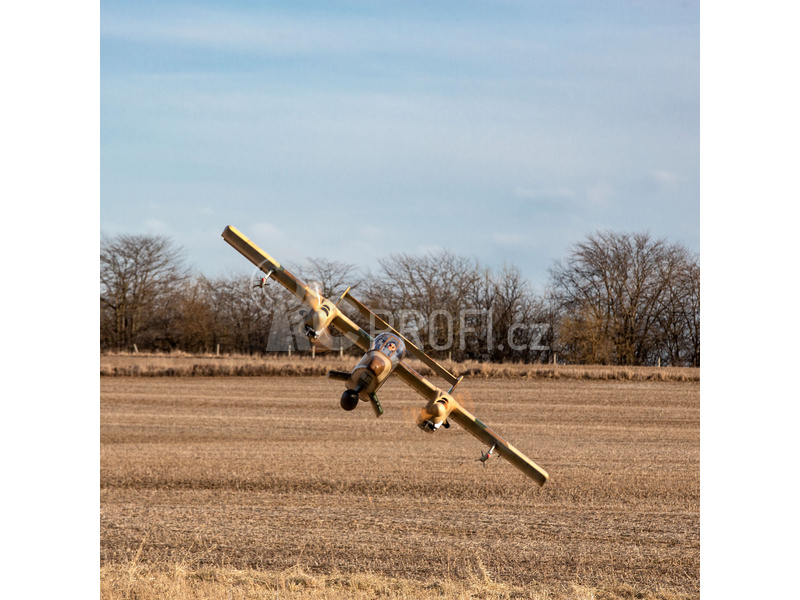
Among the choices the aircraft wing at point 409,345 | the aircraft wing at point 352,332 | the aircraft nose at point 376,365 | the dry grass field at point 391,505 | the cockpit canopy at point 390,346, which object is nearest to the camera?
the aircraft nose at point 376,365

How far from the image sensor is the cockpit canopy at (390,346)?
602cm

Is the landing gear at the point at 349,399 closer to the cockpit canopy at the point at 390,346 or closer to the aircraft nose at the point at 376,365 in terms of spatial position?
the aircraft nose at the point at 376,365

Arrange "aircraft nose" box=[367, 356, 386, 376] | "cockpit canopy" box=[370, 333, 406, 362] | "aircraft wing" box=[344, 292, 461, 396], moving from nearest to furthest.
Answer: "aircraft nose" box=[367, 356, 386, 376] < "cockpit canopy" box=[370, 333, 406, 362] < "aircraft wing" box=[344, 292, 461, 396]

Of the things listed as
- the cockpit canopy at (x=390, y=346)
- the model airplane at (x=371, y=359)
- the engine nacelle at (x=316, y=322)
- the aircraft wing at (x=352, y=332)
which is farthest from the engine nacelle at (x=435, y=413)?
the engine nacelle at (x=316, y=322)

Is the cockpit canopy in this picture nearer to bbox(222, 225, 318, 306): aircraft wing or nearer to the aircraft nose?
the aircraft nose

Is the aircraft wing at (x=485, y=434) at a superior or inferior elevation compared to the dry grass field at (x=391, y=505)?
superior

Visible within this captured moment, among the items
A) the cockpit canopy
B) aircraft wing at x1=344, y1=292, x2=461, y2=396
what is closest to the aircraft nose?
the cockpit canopy

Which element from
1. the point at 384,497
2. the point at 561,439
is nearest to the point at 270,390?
the point at 561,439

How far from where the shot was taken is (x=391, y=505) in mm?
18000

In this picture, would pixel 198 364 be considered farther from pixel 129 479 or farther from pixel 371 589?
pixel 371 589

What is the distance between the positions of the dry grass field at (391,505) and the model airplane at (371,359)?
23 centimetres

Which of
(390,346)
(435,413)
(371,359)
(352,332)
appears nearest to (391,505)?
(435,413)

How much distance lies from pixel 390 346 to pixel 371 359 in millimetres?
230

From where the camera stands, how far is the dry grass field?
Answer: 12.4 m
